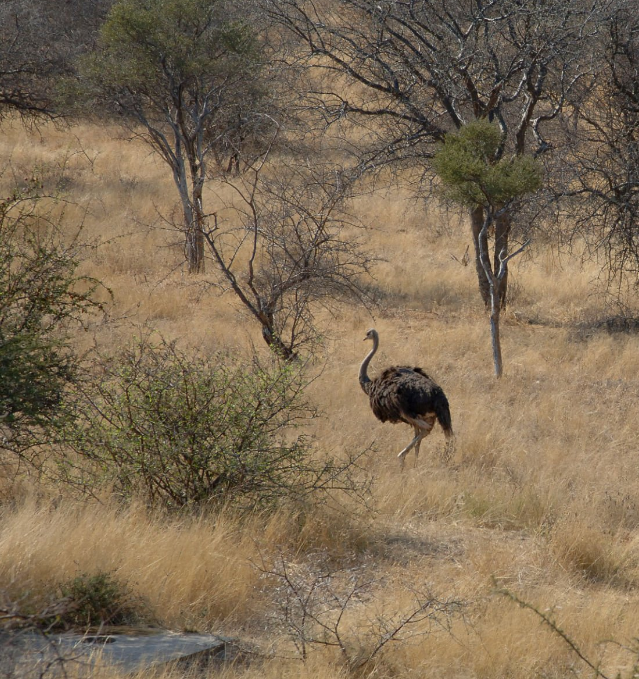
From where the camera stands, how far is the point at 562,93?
46.1 ft

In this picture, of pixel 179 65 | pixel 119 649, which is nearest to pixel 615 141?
pixel 179 65

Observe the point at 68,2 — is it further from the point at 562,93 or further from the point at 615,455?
the point at 615,455

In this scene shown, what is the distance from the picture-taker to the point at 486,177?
12539 mm

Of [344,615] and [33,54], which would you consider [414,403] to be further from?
[33,54]

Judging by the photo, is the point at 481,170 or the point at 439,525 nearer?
the point at 439,525

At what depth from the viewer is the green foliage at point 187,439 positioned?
6230mm

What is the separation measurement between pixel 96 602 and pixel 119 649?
381mm

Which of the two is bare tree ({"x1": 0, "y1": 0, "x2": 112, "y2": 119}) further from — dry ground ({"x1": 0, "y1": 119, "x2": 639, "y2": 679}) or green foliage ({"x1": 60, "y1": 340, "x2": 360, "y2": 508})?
green foliage ({"x1": 60, "y1": 340, "x2": 360, "y2": 508})

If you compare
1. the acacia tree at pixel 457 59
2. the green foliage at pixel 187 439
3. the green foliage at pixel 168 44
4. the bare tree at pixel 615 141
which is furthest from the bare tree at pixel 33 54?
the green foliage at pixel 187 439

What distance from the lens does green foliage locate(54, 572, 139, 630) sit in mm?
4422

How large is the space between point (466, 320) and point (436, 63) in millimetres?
4248

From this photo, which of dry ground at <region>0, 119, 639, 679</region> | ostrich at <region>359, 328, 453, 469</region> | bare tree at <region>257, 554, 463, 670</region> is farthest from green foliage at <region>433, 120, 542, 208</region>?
bare tree at <region>257, 554, 463, 670</region>

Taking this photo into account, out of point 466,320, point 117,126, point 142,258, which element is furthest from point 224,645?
point 117,126

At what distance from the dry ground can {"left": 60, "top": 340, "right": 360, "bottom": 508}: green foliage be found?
1.12 feet
